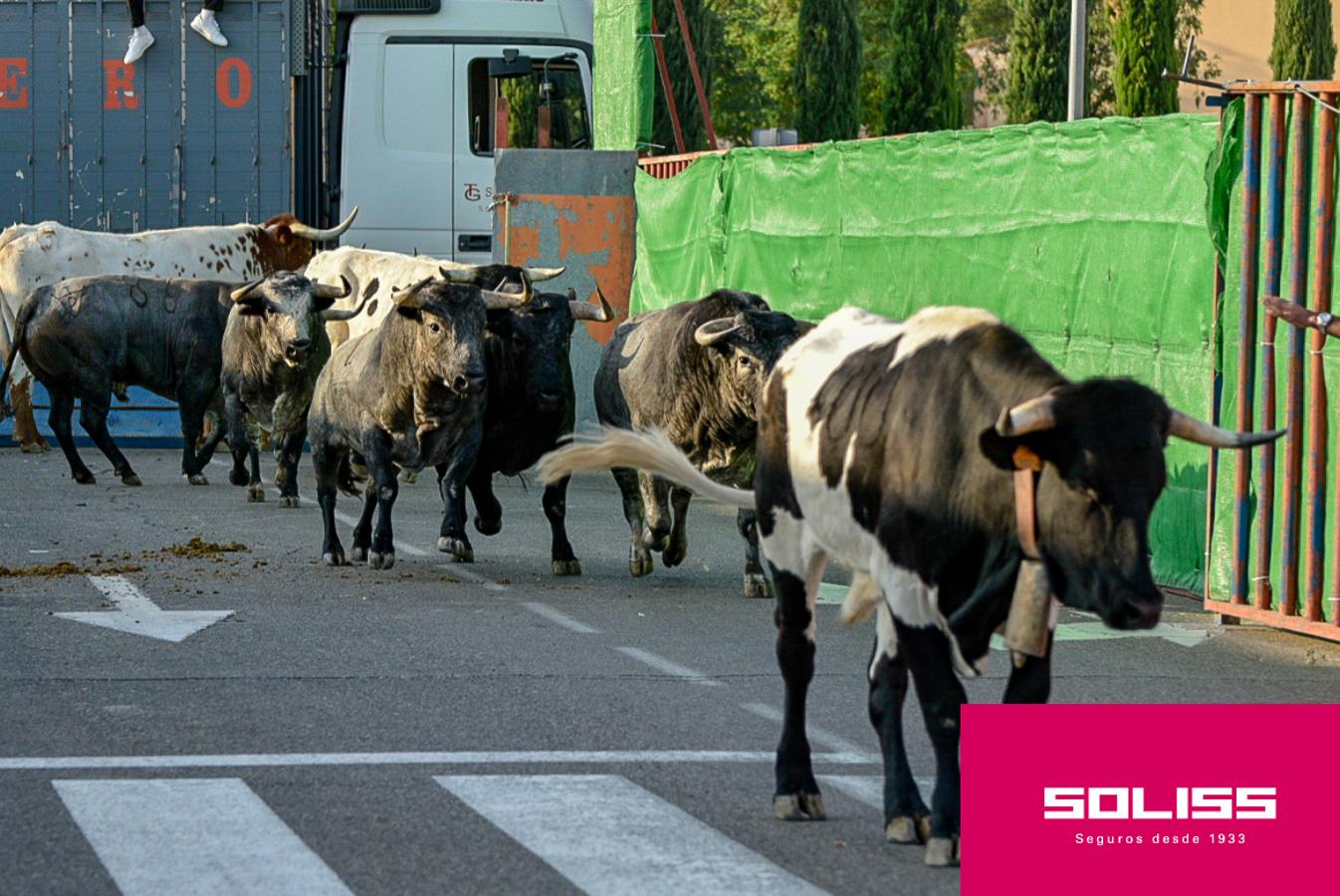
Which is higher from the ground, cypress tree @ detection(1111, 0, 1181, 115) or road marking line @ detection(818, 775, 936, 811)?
cypress tree @ detection(1111, 0, 1181, 115)

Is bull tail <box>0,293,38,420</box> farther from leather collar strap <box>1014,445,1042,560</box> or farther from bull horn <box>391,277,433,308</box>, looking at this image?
leather collar strap <box>1014,445,1042,560</box>

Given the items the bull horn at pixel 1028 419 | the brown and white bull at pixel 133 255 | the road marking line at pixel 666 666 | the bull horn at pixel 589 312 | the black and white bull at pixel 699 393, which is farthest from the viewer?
the brown and white bull at pixel 133 255

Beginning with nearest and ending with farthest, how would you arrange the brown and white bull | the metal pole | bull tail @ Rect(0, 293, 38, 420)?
bull tail @ Rect(0, 293, 38, 420) → the brown and white bull → the metal pole

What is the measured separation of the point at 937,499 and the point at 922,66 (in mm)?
41628

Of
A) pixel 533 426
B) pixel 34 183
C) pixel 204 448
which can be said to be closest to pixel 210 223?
pixel 34 183

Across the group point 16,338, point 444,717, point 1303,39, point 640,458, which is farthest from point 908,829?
point 1303,39

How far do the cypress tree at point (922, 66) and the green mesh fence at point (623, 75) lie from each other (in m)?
23.9

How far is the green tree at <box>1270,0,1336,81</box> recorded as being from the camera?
157ft

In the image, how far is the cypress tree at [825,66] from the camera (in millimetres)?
48375

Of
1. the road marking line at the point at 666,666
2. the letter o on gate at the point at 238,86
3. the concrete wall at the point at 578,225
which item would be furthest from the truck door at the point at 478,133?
the road marking line at the point at 666,666

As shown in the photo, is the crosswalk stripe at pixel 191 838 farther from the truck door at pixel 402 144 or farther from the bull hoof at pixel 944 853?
the truck door at pixel 402 144

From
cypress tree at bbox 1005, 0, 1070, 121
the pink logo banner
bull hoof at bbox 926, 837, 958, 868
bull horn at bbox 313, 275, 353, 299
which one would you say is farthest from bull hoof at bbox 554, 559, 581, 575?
cypress tree at bbox 1005, 0, 1070, 121

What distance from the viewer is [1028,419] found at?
20.6 ft

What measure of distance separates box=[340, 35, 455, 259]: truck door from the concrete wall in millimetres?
1582
